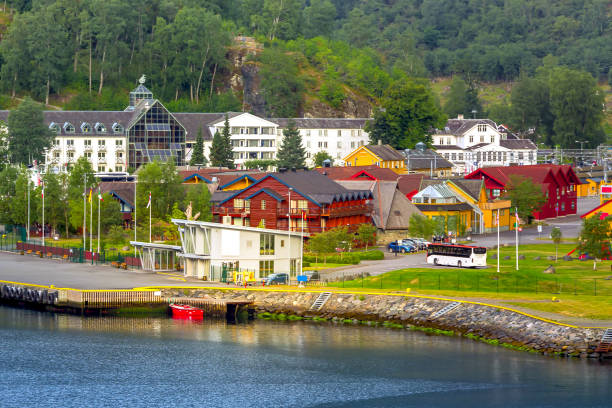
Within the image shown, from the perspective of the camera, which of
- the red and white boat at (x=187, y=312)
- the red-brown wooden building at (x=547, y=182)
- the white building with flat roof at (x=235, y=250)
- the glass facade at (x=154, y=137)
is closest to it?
the red and white boat at (x=187, y=312)

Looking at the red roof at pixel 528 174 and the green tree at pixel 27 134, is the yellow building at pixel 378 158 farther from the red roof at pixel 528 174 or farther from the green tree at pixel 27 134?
the green tree at pixel 27 134

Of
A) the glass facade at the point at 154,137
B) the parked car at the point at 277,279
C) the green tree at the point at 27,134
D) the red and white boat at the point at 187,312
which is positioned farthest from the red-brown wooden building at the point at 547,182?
the green tree at the point at 27,134

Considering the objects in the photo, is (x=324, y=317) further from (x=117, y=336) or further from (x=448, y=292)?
(x=117, y=336)

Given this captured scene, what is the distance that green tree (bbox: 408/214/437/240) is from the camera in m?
129

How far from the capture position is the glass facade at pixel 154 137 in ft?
640

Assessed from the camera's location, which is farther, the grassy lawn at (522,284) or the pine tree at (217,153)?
the pine tree at (217,153)

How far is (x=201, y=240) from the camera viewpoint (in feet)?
346

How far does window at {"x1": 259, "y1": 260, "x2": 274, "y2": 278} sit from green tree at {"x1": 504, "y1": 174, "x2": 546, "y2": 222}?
5455 centimetres

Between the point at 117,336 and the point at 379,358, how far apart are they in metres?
21.6

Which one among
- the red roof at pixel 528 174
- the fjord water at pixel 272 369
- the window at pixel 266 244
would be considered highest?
the red roof at pixel 528 174

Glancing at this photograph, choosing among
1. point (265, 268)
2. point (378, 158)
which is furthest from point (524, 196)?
point (265, 268)

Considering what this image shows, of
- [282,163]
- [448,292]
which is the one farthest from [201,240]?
[282,163]

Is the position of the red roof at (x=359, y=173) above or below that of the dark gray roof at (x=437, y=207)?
above

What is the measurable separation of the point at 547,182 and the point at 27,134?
278 ft
